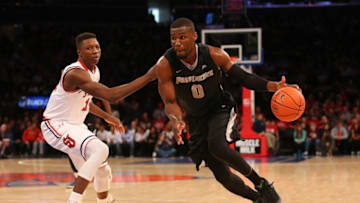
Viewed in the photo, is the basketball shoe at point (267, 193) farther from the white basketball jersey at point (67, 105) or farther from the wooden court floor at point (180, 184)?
the white basketball jersey at point (67, 105)

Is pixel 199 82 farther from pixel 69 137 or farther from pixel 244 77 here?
pixel 69 137

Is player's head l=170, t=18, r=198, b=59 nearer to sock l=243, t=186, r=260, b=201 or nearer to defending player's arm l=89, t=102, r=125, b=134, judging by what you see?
defending player's arm l=89, t=102, r=125, b=134

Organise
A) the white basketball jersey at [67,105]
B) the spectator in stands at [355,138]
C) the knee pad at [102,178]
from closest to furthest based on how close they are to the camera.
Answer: the white basketball jersey at [67,105] < the knee pad at [102,178] < the spectator in stands at [355,138]

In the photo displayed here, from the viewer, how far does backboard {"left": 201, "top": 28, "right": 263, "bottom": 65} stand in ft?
48.7

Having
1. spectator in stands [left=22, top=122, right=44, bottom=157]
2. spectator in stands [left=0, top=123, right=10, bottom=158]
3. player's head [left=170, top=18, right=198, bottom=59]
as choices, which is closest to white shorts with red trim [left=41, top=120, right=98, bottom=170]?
player's head [left=170, top=18, right=198, bottom=59]

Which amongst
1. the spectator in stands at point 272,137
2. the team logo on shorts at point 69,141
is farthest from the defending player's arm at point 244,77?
the spectator in stands at point 272,137

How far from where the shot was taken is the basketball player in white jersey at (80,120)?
18.1 feet

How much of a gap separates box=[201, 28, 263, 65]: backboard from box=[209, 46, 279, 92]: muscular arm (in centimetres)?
928

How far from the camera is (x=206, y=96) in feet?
18.3

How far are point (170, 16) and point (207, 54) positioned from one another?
19229 millimetres

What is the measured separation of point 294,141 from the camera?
16219mm

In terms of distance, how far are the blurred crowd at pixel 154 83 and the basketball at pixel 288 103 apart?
10280 mm

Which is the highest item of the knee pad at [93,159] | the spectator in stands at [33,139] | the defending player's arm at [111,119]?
the defending player's arm at [111,119]

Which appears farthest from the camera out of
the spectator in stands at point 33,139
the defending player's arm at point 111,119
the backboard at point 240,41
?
the spectator in stands at point 33,139
